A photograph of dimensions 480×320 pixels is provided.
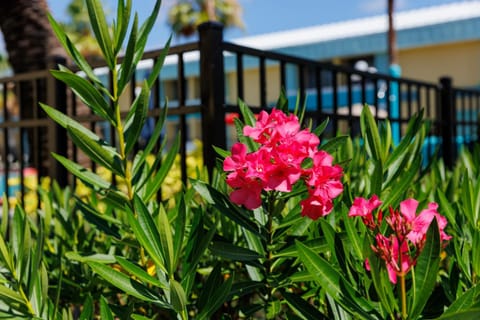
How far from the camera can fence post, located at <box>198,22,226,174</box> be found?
230 cm

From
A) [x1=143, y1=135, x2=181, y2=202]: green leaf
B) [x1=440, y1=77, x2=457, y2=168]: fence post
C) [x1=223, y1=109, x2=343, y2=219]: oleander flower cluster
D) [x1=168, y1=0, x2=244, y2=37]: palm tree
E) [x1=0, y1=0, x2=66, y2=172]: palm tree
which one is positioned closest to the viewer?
[x1=223, y1=109, x2=343, y2=219]: oleander flower cluster

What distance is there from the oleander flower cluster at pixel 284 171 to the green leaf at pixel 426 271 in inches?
8.0

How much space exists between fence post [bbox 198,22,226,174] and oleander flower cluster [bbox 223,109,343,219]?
47.5 inches

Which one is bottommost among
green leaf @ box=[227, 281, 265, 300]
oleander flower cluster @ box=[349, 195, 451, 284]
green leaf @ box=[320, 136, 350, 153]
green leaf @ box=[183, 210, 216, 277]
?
green leaf @ box=[227, 281, 265, 300]

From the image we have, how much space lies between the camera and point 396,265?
3.14 ft

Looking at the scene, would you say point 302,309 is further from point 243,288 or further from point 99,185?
point 99,185

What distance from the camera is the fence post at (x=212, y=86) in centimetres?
230

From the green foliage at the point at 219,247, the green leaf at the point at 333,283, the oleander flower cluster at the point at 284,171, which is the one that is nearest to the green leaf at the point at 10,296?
the green foliage at the point at 219,247

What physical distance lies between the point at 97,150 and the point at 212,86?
3.32ft

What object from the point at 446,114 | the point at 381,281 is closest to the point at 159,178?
the point at 381,281

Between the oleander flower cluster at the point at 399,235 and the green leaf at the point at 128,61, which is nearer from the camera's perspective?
the oleander flower cluster at the point at 399,235

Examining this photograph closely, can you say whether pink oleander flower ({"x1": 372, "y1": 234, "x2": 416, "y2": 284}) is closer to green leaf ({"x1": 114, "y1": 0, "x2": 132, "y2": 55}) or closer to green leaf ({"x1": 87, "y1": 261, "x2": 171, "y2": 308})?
green leaf ({"x1": 87, "y1": 261, "x2": 171, "y2": 308})

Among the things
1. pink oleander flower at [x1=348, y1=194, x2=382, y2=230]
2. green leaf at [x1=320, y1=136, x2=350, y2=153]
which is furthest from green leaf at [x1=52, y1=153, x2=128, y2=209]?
pink oleander flower at [x1=348, y1=194, x2=382, y2=230]

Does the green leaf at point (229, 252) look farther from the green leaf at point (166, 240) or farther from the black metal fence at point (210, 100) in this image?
the black metal fence at point (210, 100)
